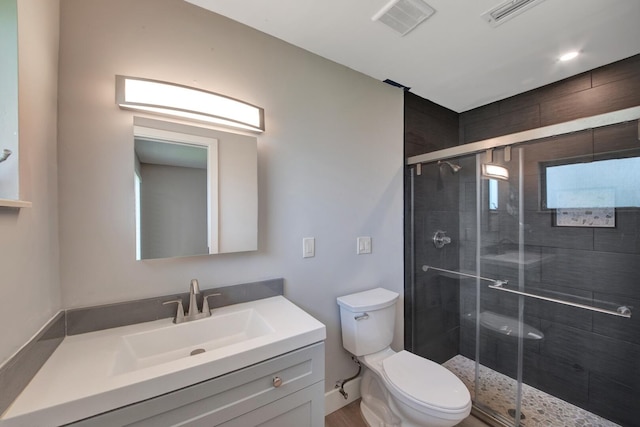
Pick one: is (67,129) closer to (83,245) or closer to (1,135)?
(1,135)

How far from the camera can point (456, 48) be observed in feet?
5.25

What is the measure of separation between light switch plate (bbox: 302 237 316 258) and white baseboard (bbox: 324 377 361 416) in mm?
943

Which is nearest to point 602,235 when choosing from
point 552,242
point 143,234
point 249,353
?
point 552,242

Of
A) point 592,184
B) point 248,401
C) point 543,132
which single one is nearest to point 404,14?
point 543,132

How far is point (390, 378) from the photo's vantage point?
1448mm

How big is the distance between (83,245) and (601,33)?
9.31ft

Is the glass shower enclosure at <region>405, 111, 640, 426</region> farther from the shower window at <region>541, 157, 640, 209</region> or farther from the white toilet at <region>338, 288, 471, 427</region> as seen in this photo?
the white toilet at <region>338, 288, 471, 427</region>

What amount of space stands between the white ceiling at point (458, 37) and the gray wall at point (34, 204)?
2.28 ft

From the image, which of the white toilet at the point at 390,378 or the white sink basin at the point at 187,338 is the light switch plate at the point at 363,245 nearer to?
the white toilet at the point at 390,378

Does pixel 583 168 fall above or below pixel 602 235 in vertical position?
above

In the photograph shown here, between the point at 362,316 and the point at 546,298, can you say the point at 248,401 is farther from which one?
the point at 546,298

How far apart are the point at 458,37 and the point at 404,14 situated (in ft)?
1.33

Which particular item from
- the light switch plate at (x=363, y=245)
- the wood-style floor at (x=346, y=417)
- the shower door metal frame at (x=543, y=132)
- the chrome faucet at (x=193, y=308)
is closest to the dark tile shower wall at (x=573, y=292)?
the shower door metal frame at (x=543, y=132)

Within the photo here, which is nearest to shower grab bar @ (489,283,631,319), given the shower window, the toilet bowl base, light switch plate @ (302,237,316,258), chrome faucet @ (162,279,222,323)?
the shower window
